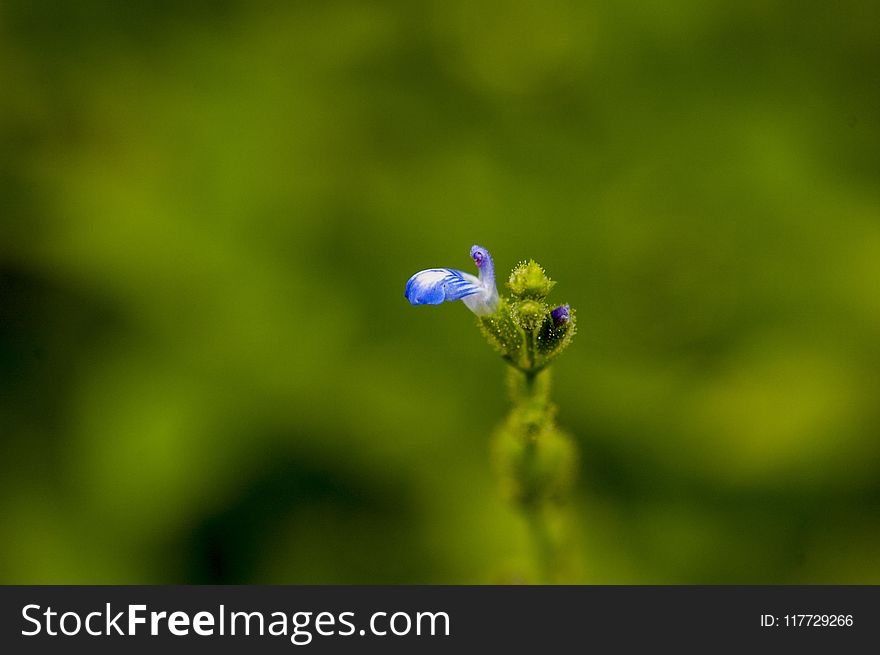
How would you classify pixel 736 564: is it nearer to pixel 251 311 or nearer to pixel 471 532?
pixel 471 532

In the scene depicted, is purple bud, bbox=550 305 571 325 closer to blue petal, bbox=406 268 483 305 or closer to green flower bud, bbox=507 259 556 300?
green flower bud, bbox=507 259 556 300

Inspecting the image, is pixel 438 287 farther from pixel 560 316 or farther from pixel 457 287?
pixel 560 316

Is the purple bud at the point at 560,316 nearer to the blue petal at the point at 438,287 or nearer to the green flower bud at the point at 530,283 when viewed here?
the green flower bud at the point at 530,283

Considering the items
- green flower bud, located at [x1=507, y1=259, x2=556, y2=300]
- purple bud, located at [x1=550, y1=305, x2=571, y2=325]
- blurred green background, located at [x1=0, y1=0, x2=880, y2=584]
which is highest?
blurred green background, located at [x1=0, y1=0, x2=880, y2=584]

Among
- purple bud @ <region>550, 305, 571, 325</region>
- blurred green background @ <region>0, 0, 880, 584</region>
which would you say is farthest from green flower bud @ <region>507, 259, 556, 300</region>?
blurred green background @ <region>0, 0, 880, 584</region>

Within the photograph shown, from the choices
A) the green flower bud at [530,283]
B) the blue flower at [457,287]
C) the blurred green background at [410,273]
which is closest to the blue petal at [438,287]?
the blue flower at [457,287]

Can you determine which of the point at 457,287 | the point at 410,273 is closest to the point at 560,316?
the point at 457,287
